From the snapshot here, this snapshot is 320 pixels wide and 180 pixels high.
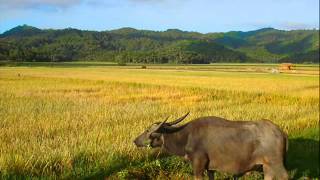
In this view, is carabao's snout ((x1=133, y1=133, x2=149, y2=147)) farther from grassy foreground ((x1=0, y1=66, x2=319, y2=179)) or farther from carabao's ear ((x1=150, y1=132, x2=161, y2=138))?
grassy foreground ((x1=0, y1=66, x2=319, y2=179))

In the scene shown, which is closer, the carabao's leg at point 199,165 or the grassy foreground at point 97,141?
the carabao's leg at point 199,165

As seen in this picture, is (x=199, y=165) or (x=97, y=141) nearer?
(x=199, y=165)

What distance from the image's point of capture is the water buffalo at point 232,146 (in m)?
6.79

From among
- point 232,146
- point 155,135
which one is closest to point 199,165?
point 232,146

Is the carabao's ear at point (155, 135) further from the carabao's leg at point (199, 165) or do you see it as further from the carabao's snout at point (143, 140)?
the carabao's leg at point (199, 165)

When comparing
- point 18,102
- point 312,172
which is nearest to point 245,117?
point 312,172

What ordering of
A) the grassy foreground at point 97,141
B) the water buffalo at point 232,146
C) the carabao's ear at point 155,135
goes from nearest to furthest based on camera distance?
the water buffalo at point 232,146
the carabao's ear at point 155,135
the grassy foreground at point 97,141

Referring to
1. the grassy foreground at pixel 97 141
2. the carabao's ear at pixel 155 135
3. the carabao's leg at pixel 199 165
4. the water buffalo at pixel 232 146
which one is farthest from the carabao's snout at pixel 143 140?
the carabao's leg at pixel 199 165

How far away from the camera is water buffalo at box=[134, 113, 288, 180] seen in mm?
6793

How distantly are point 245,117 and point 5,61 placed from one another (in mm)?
44114

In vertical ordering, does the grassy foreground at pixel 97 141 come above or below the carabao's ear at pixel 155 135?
below

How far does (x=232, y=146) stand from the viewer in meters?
6.92

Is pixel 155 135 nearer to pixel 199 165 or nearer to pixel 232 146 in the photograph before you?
pixel 199 165

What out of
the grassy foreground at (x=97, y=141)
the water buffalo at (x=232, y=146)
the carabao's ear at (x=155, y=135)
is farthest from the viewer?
the grassy foreground at (x=97, y=141)
